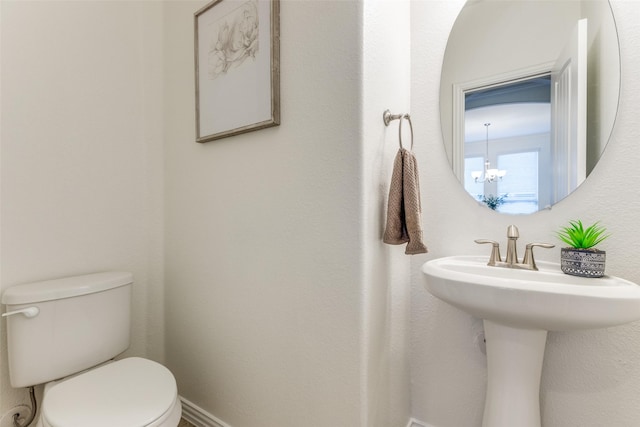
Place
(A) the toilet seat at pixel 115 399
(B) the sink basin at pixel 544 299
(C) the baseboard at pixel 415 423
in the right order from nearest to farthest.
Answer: (B) the sink basin at pixel 544 299, (A) the toilet seat at pixel 115 399, (C) the baseboard at pixel 415 423

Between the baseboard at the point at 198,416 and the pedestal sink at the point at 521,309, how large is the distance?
3.56 feet

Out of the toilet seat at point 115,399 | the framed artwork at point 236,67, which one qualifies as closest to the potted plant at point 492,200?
the framed artwork at point 236,67

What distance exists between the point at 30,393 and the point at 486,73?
219 centimetres

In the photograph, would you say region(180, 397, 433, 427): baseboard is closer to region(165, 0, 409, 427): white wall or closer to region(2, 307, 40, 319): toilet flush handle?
region(165, 0, 409, 427): white wall

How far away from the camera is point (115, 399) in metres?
0.96

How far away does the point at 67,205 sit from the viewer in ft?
4.25

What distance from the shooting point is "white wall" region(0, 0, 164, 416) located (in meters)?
1.16

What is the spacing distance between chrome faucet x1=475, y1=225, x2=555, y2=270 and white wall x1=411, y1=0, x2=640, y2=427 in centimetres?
9

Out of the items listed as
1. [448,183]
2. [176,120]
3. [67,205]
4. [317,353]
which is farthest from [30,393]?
[448,183]

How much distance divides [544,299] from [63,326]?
5.18 feet

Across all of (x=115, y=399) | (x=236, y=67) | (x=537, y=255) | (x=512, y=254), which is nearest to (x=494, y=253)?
(x=512, y=254)

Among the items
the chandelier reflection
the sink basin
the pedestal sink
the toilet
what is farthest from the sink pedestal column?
the toilet

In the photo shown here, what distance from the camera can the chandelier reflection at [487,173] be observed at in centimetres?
117

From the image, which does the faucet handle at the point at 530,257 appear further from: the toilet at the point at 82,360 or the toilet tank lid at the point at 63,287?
the toilet tank lid at the point at 63,287
